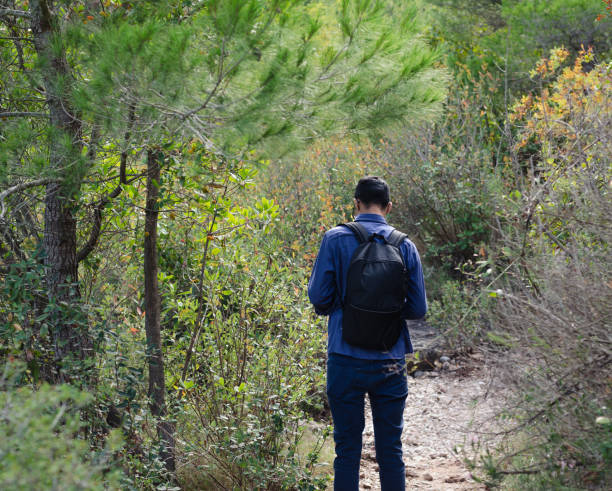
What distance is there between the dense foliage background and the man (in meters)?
0.45

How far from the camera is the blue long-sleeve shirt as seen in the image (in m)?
3.32

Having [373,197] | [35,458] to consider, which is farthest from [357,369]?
[35,458]

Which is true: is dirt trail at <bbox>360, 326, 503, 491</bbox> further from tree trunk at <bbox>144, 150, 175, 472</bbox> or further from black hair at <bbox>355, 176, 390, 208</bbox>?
tree trunk at <bbox>144, 150, 175, 472</bbox>

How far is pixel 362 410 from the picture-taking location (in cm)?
333

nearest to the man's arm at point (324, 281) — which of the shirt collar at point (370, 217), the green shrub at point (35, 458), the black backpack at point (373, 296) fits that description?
the black backpack at point (373, 296)

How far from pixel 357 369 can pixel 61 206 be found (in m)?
1.90

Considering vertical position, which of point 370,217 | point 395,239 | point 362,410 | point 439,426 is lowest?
point 439,426

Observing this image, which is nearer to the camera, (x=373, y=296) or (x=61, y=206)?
(x=373, y=296)

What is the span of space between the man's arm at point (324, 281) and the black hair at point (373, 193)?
32 cm

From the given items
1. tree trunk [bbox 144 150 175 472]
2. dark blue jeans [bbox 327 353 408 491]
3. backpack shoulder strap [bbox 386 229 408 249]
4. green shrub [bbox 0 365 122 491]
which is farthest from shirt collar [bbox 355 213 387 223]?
green shrub [bbox 0 365 122 491]

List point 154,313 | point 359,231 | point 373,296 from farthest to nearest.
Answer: point 154,313, point 359,231, point 373,296

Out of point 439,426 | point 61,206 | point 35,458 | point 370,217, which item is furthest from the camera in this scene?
point 439,426

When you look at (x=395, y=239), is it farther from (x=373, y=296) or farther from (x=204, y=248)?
(x=204, y=248)

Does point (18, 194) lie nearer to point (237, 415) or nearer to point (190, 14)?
point (190, 14)
